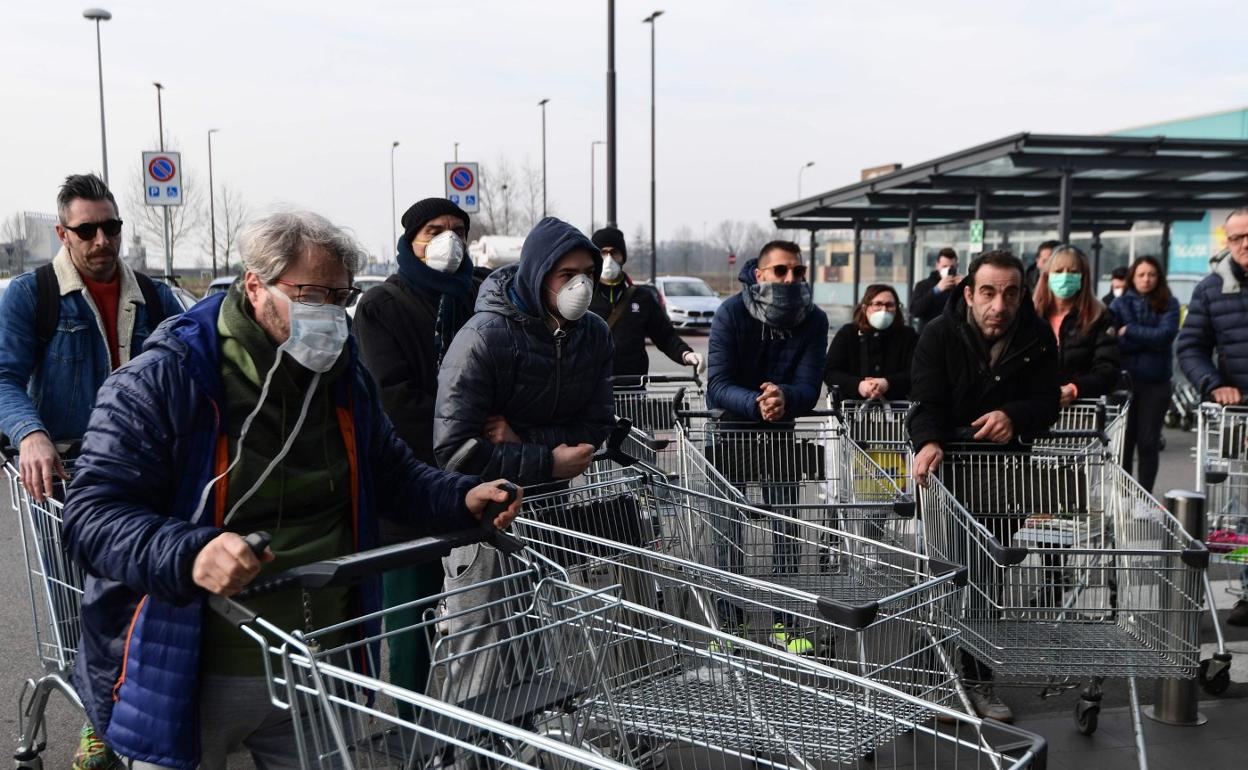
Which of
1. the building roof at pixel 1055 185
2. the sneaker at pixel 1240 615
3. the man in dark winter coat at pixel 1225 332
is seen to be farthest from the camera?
the building roof at pixel 1055 185

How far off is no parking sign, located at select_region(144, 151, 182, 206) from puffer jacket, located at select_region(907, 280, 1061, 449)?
46.6 ft

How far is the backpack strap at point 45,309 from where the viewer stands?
4.03m

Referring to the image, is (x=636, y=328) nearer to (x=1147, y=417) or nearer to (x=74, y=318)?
(x=1147, y=417)

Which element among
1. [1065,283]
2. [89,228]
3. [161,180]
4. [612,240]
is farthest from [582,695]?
[161,180]

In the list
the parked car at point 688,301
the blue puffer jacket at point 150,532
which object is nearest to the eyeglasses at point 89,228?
the blue puffer jacket at point 150,532

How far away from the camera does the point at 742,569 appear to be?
4.00 m

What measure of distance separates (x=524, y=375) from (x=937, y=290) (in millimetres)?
6627

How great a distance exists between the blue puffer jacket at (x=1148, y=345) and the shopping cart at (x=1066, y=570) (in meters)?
3.76

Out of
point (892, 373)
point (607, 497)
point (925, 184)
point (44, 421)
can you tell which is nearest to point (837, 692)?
point (607, 497)

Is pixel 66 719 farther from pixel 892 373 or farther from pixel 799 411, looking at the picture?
pixel 892 373

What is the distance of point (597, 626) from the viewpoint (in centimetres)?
281

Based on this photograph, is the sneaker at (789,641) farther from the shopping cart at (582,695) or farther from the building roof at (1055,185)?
the building roof at (1055,185)

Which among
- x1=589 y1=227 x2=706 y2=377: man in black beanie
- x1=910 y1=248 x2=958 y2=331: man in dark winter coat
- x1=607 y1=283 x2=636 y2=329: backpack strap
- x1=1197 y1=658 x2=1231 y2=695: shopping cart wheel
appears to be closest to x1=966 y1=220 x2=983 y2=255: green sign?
x1=910 y1=248 x2=958 y2=331: man in dark winter coat

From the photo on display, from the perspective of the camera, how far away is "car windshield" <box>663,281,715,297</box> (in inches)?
1141
